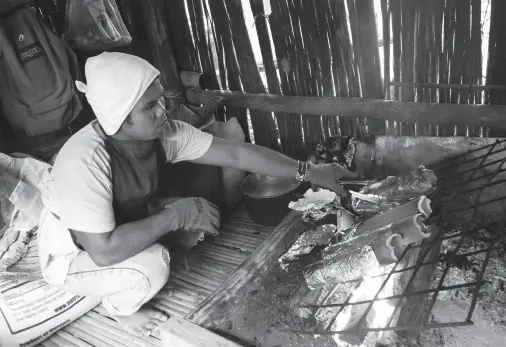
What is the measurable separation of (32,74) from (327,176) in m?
2.28

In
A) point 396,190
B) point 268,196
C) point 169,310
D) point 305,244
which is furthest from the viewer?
point 268,196

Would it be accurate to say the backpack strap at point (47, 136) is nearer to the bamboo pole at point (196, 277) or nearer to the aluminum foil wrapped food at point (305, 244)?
the bamboo pole at point (196, 277)

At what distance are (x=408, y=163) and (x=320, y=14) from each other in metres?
1.29

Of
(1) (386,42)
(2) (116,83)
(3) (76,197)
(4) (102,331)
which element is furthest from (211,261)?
(1) (386,42)

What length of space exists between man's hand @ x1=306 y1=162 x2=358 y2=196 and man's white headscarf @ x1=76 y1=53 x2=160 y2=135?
1141 millimetres

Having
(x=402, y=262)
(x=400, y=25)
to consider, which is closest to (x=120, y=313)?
(x=402, y=262)

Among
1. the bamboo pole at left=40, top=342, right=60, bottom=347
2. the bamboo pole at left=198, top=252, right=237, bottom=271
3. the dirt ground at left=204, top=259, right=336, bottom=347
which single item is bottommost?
the bamboo pole at left=198, top=252, right=237, bottom=271

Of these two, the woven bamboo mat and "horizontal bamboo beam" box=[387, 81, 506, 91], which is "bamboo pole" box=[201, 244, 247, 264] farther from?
"horizontal bamboo beam" box=[387, 81, 506, 91]

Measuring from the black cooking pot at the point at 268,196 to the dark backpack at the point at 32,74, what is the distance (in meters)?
1.62

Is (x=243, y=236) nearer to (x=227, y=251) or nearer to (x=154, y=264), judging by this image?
(x=227, y=251)

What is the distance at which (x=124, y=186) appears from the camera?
2.42 m

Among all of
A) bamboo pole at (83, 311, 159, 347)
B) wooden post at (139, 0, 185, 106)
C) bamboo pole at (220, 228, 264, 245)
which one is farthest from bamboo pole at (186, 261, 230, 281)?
wooden post at (139, 0, 185, 106)

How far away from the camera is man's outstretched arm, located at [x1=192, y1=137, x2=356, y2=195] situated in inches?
104

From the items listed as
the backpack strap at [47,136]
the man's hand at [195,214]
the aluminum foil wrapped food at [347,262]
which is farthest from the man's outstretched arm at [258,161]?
the backpack strap at [47,136]
